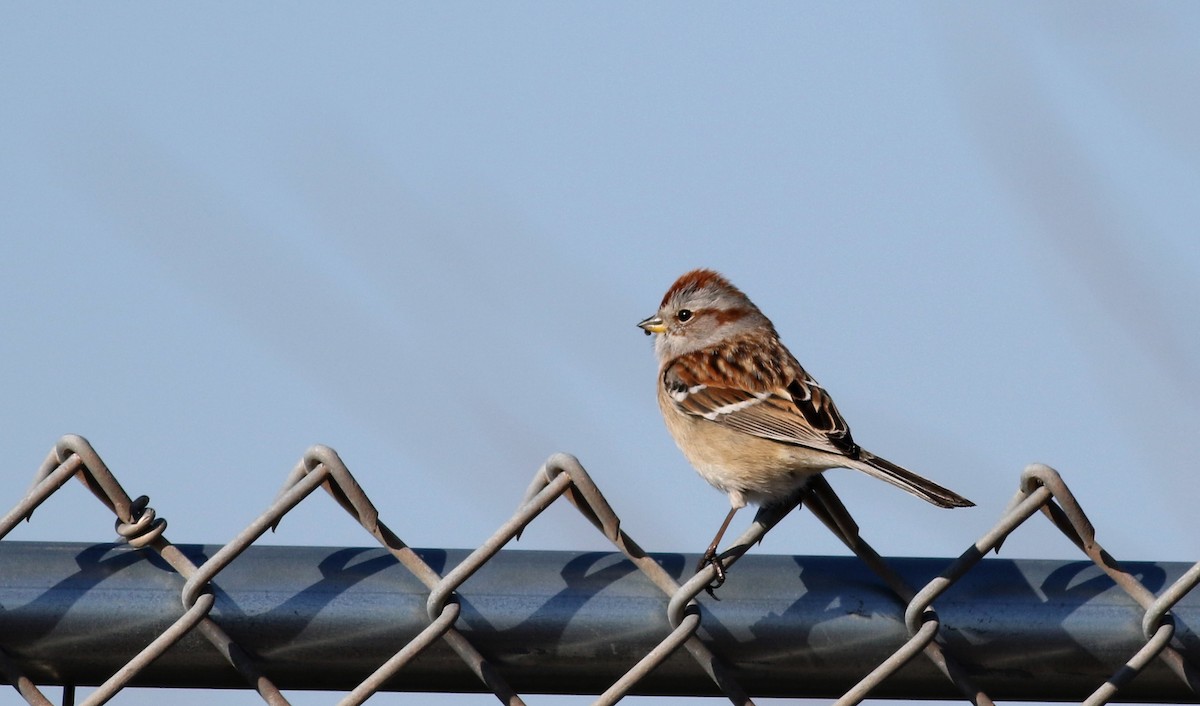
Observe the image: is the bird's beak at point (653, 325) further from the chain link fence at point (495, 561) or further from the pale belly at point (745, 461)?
the chain link fence at point (495, 561)

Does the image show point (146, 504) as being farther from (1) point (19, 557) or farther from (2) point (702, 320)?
(2) point (702, 320)

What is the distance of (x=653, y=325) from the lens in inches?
179

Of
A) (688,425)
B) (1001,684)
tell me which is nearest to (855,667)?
(1001,684)

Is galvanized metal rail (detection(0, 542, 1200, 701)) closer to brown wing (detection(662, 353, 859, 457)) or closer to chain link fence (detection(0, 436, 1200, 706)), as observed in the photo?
chain link fence (detection(0, 436, 1200, 706))

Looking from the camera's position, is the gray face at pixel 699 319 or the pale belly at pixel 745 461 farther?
the gray face at pixel 699 319

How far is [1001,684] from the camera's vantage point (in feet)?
5.58

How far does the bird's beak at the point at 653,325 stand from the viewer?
4.53 meters

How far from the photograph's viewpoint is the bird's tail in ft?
7.22

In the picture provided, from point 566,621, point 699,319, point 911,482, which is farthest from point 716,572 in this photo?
point 699,319

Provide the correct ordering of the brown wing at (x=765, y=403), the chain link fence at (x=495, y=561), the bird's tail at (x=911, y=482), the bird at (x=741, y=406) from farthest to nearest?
1. the brown wing at (x=765, y=403)
2. the bird at (x=741, y=406)
3. the bird's tail at (x=911, y=482)
4. the chain link fence at (x=495, y=561)

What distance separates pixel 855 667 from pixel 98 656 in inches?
36.8

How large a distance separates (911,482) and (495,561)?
3.24 feet

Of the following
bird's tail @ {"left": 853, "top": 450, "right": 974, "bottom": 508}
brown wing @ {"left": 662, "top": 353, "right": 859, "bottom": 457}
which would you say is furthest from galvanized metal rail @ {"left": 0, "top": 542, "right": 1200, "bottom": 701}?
brown wing @ {"left": 662, "top": 353, "right": 859, "bottom": 457}

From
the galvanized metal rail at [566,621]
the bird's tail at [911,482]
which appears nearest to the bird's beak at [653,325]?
the bird's tail at [911,482]
